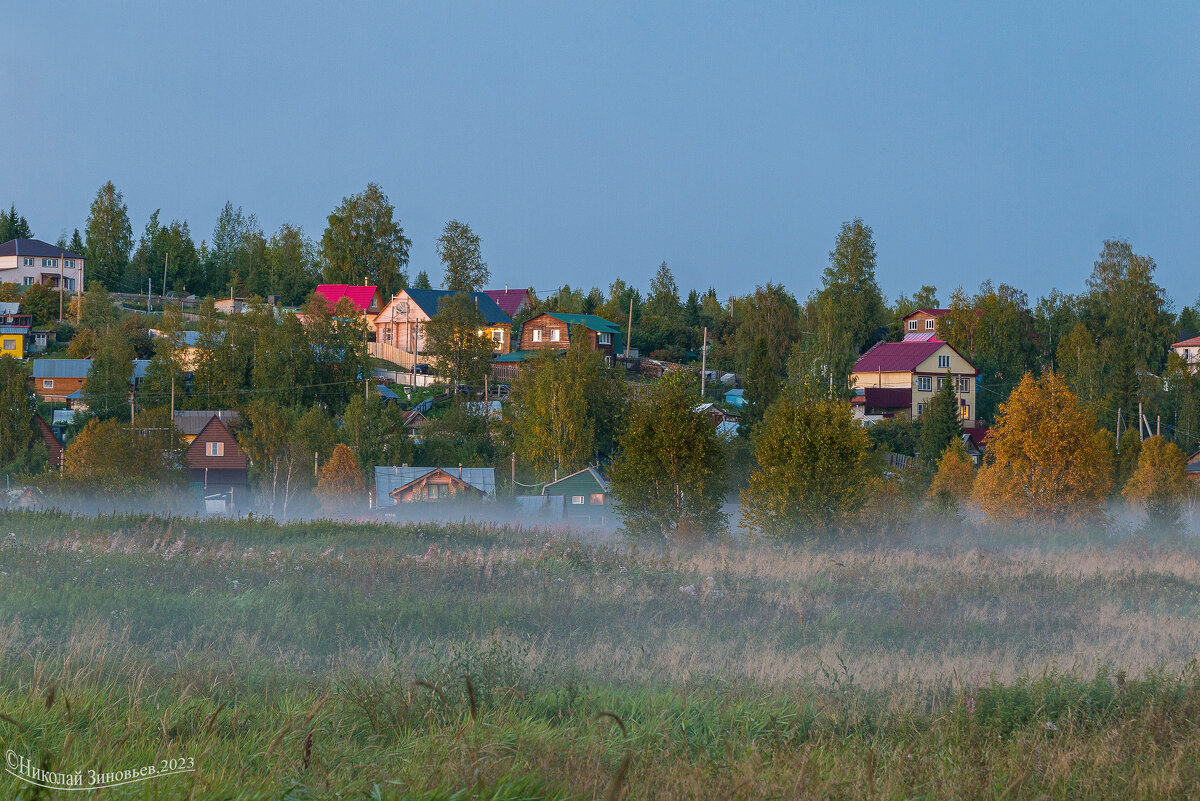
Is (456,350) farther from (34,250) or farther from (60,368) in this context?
(34,250)

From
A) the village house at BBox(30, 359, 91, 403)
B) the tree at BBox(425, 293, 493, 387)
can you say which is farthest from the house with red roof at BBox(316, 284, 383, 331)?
the village house at BBox(30, 359, 91, 403)

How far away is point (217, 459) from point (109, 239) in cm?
5836

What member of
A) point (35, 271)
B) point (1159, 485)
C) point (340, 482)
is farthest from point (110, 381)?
point (1159, 485)

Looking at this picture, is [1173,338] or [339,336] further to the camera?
[1173,338]

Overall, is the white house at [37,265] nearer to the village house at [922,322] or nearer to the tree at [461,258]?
the tree at [461,258]

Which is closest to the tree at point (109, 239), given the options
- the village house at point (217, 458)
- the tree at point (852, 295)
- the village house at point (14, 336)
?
the village house at point (14, 336)

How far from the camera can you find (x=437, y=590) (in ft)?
49.0

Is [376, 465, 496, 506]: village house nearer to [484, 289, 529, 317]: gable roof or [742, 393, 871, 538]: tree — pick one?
[742, 393, 871, 538]: tree

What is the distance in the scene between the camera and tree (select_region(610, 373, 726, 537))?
86.8 feet

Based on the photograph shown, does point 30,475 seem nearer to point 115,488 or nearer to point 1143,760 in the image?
point 115,488

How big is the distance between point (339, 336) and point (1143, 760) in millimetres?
62715

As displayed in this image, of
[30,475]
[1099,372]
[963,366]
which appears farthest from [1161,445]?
[30,475]

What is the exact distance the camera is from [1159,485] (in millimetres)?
39500

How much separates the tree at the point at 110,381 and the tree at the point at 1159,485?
2148 inches
